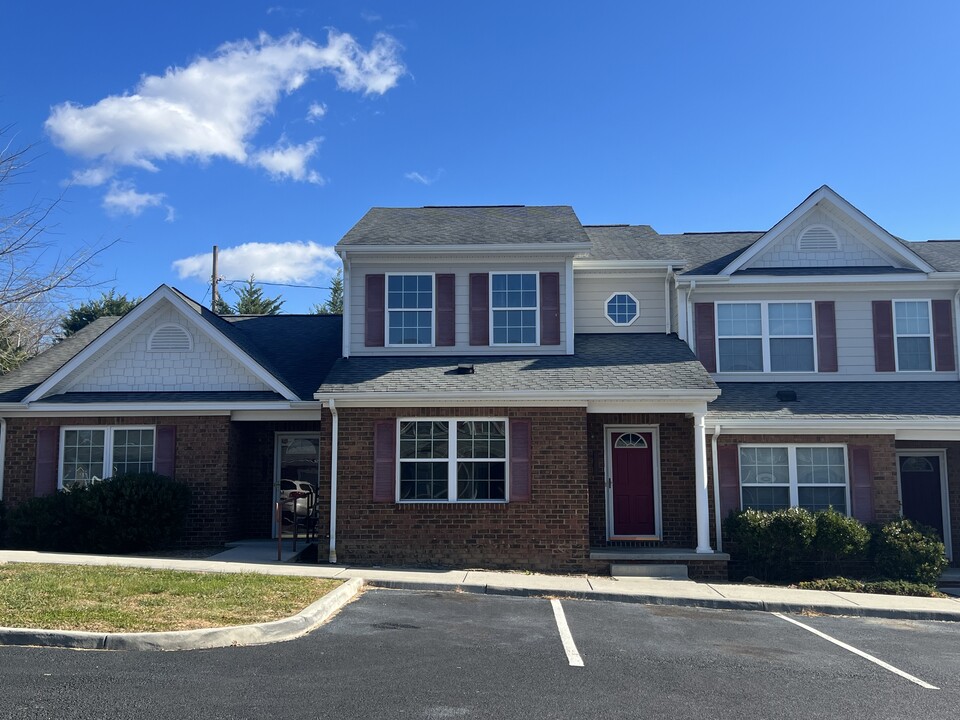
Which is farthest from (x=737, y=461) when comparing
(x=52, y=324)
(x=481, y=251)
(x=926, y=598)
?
(x=52, y=324)

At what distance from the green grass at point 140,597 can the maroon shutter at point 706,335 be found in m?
8.89

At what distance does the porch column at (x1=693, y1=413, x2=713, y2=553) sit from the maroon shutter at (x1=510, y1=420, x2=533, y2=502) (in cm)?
284

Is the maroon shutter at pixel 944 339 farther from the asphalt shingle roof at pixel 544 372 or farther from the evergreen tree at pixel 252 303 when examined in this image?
the evergreen tree at pixel 252 303

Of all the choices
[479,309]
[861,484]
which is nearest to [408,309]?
[479,309]

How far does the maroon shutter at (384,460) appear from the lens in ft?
45.4

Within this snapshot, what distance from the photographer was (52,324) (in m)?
32.0

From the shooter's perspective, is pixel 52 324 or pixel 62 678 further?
pixel 52 324

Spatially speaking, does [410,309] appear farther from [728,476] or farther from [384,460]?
[728,476]

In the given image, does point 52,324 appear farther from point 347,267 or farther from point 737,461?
point 737,461

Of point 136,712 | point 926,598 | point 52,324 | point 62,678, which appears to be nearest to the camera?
point 136,712

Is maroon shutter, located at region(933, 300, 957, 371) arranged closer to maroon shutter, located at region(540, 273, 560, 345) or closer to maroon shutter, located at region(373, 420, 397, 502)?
maroon shutter, located at region(540, 273, 560, 345)

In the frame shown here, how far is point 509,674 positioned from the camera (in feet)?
23.4

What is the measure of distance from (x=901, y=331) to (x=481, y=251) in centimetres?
857

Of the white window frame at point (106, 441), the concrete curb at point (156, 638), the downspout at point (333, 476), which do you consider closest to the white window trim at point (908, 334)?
the downspout at point (333, 476)
